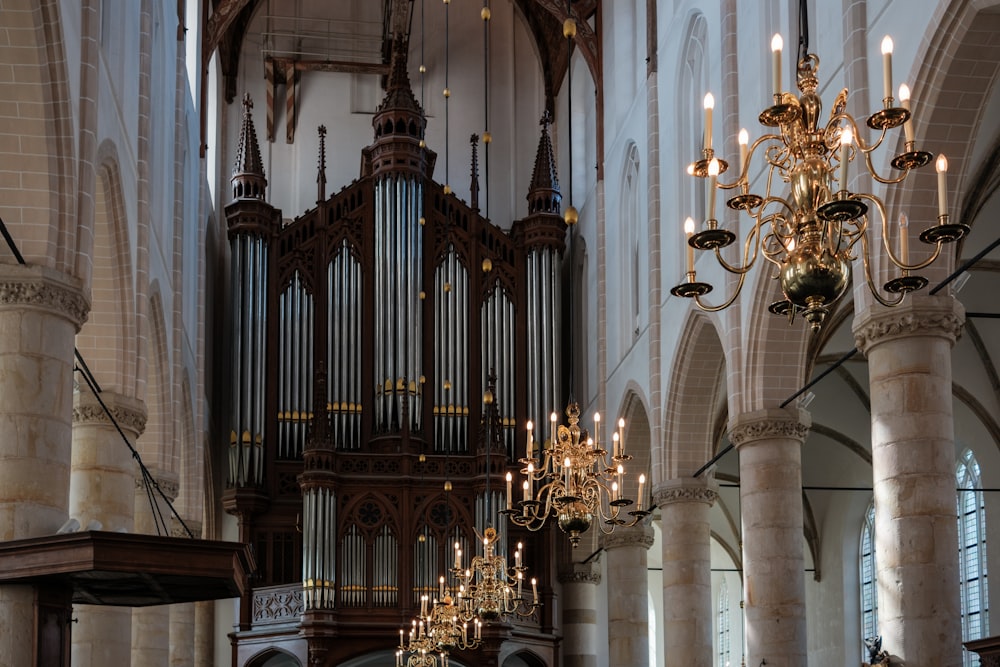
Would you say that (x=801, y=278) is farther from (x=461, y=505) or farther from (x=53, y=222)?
(x=461, y=505)

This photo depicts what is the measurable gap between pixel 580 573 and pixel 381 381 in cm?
596

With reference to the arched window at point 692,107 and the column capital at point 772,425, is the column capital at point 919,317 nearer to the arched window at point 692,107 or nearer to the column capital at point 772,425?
the column capital at point 772,425

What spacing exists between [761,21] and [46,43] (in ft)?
33.1

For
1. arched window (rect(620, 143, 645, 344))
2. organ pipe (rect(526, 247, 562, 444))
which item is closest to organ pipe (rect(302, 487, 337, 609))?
organ pipe (rect(526, 247, 562, 444))

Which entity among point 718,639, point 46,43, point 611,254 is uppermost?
point 611,254

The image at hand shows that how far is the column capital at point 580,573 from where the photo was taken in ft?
107

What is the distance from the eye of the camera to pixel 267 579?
100ft

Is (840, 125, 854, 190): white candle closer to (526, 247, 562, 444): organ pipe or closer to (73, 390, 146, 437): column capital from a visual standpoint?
(73, 390, 146, 437): column capital

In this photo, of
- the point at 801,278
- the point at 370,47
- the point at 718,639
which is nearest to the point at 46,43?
the point at 801,278

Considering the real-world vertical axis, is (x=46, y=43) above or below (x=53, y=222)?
above

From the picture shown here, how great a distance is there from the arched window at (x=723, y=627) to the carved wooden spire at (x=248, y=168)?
17.6 m

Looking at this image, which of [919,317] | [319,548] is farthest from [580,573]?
[919,317]

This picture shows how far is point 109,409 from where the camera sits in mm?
19062

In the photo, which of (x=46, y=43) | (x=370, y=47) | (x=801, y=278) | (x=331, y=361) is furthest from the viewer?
(x=370, y=47)
